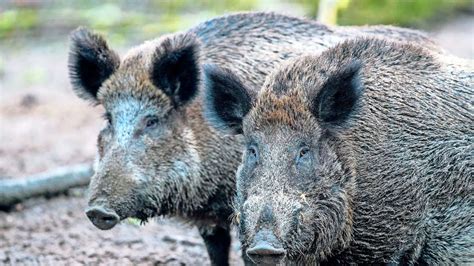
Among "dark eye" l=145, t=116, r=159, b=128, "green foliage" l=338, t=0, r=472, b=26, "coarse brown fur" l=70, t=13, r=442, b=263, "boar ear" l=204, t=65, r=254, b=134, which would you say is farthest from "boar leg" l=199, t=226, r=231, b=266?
"green foliage" l=338, t=0, r=472, b=26

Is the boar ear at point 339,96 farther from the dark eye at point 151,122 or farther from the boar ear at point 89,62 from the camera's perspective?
the boar ear at point 89,62

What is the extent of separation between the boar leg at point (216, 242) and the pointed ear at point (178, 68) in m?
0.98

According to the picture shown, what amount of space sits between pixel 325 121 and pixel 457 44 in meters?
11.8

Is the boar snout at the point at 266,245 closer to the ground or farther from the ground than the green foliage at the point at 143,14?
farther from the ground

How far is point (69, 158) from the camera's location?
10531 mm

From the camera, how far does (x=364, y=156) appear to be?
5809 mm

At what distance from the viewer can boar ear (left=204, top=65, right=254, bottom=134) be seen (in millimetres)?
5895

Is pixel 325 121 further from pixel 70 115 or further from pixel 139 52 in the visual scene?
pixel 70 115

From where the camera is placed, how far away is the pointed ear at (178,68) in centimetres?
676

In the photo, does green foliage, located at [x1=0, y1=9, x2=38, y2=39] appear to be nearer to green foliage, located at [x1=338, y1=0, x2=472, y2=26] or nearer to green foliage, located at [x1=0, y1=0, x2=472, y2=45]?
green foliage, located at [x1=0, y1=0, x2=472, y2=45]

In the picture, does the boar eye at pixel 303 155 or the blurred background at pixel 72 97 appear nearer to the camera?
the boar eye at pixel 303 155

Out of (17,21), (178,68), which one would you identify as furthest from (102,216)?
(17,21)

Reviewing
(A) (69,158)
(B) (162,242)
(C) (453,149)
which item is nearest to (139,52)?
(B) (162,242)

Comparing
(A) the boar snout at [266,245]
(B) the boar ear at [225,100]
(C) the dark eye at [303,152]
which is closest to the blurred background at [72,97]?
(B) the boar ear at [225,100]
